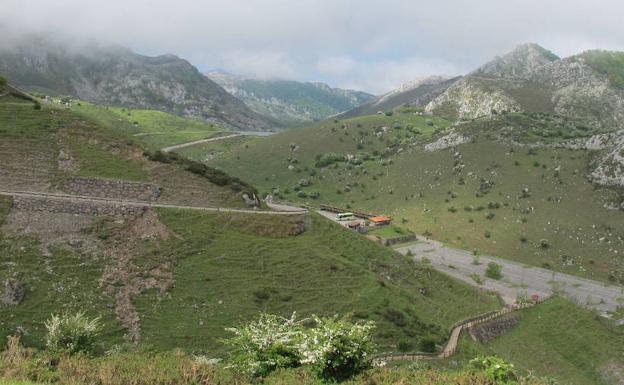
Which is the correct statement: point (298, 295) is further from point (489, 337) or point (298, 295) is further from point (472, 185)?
point (472, 185)

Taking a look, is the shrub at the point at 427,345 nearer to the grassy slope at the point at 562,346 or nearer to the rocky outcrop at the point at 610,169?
the grassy slope at the point at 562,346

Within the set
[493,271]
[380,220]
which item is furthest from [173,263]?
[380,220]

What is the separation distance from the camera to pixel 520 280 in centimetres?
7544

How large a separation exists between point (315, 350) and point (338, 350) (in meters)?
0.84

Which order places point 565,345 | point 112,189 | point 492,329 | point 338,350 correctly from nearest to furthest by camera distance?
1. point 338,350
2. point 112,189
3. point 492,329
4. point 565,345

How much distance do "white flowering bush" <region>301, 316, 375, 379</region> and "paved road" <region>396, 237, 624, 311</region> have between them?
51313 millimetres

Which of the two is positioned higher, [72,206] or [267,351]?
[72,206]

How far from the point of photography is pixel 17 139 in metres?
51.6

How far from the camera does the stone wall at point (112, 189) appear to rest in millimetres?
48281

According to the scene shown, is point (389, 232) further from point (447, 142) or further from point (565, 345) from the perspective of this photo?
point (447, 142)

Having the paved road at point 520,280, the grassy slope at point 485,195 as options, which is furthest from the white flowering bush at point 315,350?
the grassy slope at point 485,195

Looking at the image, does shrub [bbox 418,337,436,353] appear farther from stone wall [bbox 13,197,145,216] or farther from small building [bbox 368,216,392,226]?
small building [bbox 368,216,392,226]

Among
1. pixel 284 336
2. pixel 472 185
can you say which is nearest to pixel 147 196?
pixel 284 336

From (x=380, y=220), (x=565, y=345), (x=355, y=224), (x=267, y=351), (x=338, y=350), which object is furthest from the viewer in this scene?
(x=380, y=220)
